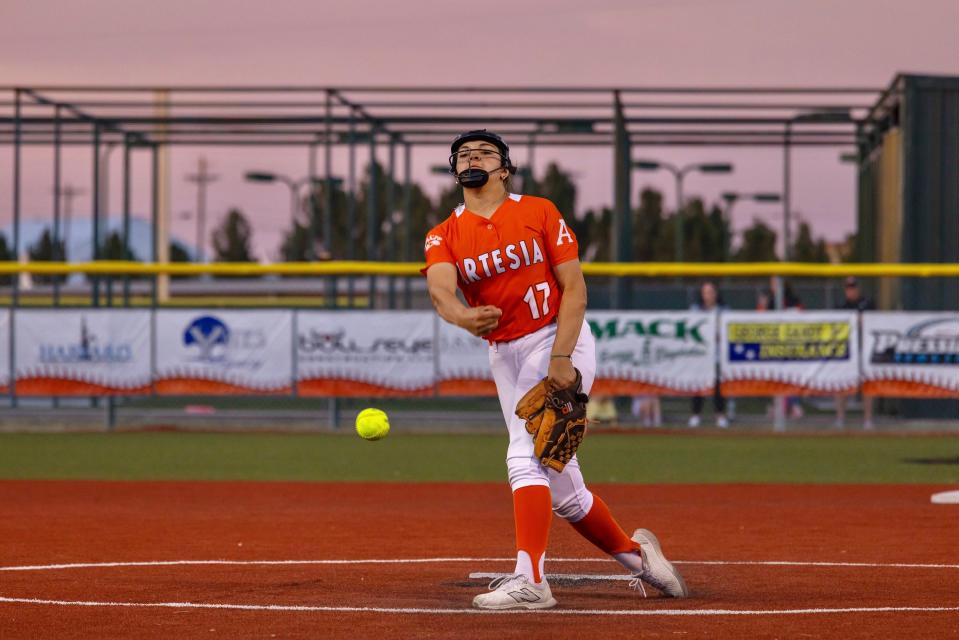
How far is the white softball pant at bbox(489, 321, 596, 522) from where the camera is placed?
6441 millimetres

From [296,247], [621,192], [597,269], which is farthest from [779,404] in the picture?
[296,247]

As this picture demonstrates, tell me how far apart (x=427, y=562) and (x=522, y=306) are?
7.06 ft

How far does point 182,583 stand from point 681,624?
8.34ft

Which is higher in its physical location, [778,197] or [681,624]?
[778,197]

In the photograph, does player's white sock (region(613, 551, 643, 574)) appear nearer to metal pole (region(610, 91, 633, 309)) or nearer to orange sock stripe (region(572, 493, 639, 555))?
orange sock stripe (region(572, 493, 639, 555))

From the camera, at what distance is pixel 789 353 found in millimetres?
18391

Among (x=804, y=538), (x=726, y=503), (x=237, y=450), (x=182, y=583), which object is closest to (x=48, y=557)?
(x=182, y=583)

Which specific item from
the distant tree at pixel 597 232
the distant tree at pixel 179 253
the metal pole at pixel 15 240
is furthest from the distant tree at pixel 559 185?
the metal pole at pixel 15 240

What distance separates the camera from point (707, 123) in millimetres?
22562

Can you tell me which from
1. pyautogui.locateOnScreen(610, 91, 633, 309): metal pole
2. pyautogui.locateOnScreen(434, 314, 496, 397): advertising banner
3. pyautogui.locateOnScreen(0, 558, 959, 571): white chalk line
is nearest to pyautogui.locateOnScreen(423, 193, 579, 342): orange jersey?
pyautogui.locateOnScreen(0, 558, 959, 571): white chalk line

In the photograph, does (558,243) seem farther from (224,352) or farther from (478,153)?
(224,352)

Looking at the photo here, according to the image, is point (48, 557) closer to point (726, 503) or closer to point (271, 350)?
point (726, 503)

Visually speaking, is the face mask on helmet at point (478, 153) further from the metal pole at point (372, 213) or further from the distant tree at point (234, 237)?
the distant tree at point (234, 237)

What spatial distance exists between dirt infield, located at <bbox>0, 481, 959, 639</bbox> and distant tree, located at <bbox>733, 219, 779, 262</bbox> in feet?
269
